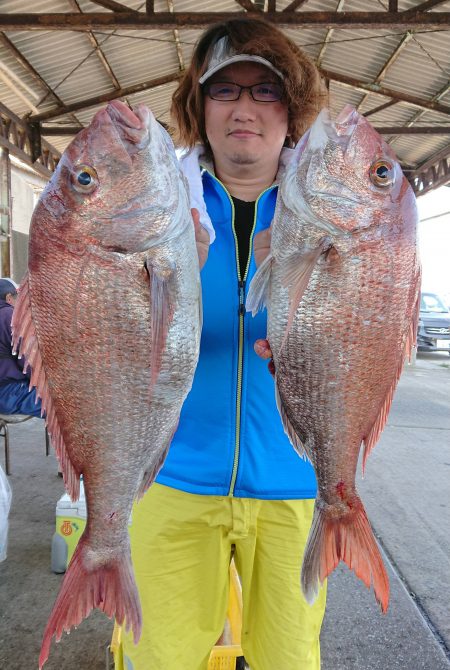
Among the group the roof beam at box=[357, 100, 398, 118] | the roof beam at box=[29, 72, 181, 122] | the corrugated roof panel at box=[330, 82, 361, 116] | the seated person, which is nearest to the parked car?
the roof beam at box=[357, 100, 398, 118]

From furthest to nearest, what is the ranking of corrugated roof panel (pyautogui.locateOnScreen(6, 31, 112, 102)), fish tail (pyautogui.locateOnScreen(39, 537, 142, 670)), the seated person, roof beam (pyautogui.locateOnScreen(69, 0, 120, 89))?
corrugated roof panel (pyautogui.locateOnScreen(6, 31, 112, 102)), roof beam (pyautogui.locateOnScreen(69, 0, 120, 89)), the seated person, fish tail (pyautogui.locateOnScreen(39, 537, 142, 670))

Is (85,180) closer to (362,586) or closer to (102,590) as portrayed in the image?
(102,590)

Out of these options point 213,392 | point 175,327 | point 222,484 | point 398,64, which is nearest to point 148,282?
point 175,327

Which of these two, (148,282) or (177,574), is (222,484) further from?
(148,282)

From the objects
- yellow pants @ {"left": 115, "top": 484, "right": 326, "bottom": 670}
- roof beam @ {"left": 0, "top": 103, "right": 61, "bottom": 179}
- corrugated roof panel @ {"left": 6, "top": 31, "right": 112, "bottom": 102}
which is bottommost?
yellow pants @ {"left": 115, "top": 484, "right": 326, "bottom": 670}

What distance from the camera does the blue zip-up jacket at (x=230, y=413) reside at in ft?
5.49

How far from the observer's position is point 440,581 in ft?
11.0

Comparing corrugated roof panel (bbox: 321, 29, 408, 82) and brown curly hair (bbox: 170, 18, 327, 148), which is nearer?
brown curly hair (bbox: 170, 18, 327, 148)

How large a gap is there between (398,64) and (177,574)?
28.8ft

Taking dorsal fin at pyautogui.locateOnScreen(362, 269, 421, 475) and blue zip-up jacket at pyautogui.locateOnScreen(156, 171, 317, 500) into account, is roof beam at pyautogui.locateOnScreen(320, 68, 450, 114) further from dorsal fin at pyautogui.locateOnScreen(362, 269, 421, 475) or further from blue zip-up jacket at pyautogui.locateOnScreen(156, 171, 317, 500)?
dorsal fin at pyautogui.locateOnScreen(362, 269, 421, 475)

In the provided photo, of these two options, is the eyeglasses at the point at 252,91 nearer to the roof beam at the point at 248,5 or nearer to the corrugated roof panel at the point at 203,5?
the roof beam at the point at 248,5

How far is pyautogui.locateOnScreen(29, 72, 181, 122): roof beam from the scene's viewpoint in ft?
29.9

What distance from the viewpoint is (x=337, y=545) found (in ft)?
4.70

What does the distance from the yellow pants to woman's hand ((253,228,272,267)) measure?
0.76m
